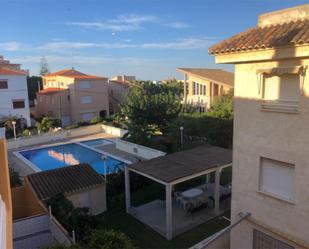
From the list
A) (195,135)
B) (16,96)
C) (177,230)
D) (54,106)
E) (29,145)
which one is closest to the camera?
(177,230)

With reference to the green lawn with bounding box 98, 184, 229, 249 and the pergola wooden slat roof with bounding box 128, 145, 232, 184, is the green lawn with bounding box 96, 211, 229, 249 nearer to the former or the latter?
the green lawn with bounding box 98, 184, 229, 249

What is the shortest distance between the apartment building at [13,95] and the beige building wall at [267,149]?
43.5m

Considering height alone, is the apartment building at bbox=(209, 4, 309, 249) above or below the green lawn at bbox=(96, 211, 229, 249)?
above

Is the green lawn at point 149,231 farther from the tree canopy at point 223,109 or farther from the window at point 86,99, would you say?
the window at point 86,99

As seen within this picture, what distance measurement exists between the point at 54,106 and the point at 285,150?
49091mm

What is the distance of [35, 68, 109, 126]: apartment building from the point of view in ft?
169

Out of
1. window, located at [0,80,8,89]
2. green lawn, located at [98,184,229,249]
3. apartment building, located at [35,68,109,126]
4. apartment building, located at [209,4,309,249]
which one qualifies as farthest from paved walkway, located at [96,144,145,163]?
window, located at [0,80,8,89]

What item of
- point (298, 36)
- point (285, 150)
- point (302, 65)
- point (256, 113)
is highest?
point (298, 36)

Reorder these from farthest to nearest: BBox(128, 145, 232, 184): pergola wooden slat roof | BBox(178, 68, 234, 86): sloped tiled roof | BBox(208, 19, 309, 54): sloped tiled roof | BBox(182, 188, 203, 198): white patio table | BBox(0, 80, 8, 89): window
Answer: BBox(0, 80, 8, 89): window
BBox(178, 68, 234, 86): sloped tiled roof
BBox(182, 188, 203, 198): white patio table
BBox(128, 145, 232, 184): pergola wooden slat roof
BBox(208, 19, 309, 54): sloped tiled roof

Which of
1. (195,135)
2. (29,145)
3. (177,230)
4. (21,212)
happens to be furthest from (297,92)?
(29,145)

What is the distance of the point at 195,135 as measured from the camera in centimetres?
2938

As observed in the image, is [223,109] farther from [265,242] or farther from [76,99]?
[76,99]

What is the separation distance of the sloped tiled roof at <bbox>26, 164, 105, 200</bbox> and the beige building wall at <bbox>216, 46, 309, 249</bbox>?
9.28 meters

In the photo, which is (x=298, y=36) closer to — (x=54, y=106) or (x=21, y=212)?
(x=21, y=212)
